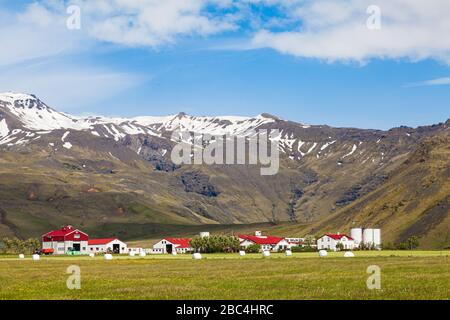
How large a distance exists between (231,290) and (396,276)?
1642 cm

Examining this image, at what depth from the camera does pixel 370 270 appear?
61219mm

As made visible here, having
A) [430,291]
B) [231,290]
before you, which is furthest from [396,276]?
[231,290]

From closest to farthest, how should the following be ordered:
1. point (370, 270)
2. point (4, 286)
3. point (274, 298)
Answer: point (274, 298) < point (4, 286) < point (370, 270)

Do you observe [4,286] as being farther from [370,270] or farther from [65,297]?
[370,270]

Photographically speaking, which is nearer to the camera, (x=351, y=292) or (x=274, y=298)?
(x=274, y=298)

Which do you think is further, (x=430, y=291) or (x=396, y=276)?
(x=396, y=276)
